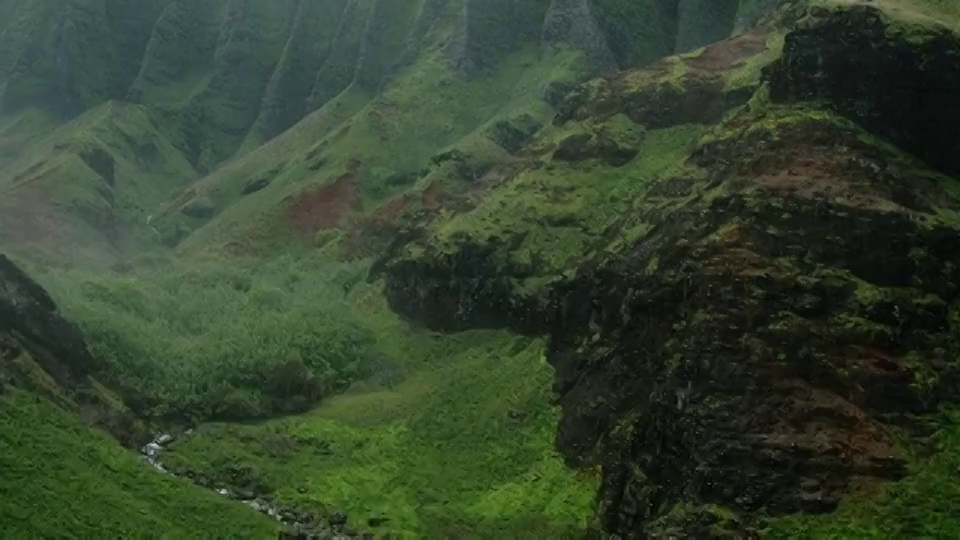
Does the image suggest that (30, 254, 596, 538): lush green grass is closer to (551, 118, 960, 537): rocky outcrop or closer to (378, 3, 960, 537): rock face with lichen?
(378, 3, 960, 537): rock face with lichen

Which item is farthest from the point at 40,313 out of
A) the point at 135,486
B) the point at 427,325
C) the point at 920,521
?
the point at 920,521

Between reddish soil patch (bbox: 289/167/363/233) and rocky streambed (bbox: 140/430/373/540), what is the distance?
251ft

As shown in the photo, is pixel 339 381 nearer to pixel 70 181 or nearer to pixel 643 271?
pixel 643 271

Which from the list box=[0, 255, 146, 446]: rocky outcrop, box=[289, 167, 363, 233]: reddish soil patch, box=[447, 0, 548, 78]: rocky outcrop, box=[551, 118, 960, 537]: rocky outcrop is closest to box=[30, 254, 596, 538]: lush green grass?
box=[0, 255, 146, 446]: rocky outcrop

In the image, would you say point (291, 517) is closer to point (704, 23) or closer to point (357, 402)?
point (357, 402)

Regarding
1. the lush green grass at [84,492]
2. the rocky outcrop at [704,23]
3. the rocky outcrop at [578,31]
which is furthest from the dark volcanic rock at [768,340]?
the rocky outcrop at [578,31]

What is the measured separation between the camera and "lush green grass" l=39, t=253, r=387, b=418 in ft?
326

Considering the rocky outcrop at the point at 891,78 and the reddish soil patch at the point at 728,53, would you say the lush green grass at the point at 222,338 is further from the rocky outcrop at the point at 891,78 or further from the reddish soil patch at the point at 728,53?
the rocky outcrop at the point at 891,78

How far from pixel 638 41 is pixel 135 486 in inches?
5104

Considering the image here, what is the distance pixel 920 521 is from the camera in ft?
180

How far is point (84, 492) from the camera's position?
2655 inches

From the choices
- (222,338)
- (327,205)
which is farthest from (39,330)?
(327,205)

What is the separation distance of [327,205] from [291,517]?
89183 mm

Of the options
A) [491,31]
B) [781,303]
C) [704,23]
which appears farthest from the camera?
[491,31]
